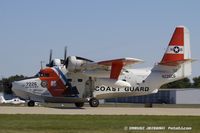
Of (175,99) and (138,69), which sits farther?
(175,99)

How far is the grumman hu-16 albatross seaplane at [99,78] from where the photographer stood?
1564 inches

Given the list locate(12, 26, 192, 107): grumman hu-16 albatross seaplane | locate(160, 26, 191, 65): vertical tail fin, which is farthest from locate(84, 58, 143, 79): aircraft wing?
locate(160, 26, 191, 65): vertical tail fin

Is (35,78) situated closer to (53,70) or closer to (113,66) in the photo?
(53,70)

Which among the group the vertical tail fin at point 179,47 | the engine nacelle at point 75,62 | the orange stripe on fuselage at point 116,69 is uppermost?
the vertical tail fin at point 179,47

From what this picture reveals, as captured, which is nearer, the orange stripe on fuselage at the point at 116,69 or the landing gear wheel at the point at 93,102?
the orange stripe on fuselage at the point at 116,69

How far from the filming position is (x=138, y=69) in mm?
43469

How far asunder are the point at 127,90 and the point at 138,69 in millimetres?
2329

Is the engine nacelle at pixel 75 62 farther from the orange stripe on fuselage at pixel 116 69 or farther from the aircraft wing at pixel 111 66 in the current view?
the orange stripe on fuselage at pixel 116 69

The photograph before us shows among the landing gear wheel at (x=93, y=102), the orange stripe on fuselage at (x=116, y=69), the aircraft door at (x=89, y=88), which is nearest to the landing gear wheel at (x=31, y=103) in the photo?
the aircraft door at (x=89, y=88)

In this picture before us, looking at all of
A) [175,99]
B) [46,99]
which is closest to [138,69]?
[46,99]

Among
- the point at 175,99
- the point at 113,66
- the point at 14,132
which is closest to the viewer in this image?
the point at 14,132

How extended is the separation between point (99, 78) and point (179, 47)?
8585mm

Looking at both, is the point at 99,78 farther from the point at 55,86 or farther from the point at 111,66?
the point at 55,86

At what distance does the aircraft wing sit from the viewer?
37.0m
